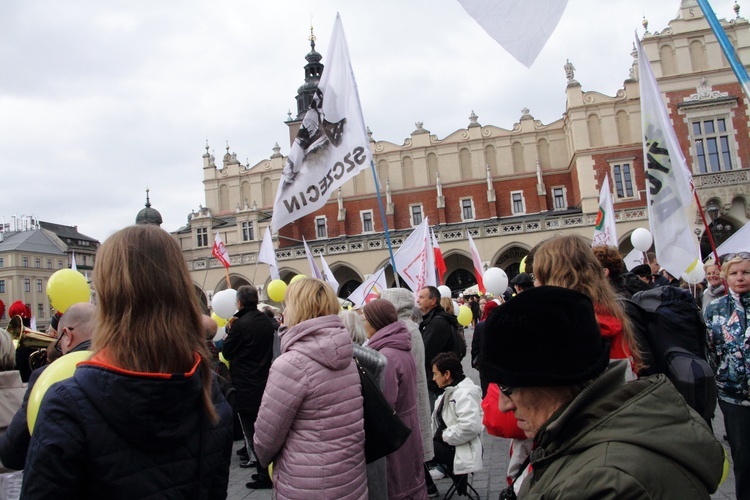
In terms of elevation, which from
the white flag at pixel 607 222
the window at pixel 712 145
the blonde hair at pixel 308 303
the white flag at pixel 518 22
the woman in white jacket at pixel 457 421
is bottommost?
the woman in white jacket at pixel 457 421

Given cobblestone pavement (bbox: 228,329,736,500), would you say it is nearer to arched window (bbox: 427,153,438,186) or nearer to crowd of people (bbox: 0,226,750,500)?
crowd of people (bbox: 0,226,750,500)

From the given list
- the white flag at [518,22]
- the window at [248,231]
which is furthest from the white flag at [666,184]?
the window at [248,231]

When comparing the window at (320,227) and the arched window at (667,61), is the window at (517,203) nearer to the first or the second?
the arched window at (667,61)

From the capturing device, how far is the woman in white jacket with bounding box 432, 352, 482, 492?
4.06 metres

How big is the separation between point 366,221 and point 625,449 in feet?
Answer: 118

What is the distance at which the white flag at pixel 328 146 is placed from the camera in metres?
5.86

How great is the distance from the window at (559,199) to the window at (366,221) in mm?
11905

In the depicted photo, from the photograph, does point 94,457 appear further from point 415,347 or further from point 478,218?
point 478,218

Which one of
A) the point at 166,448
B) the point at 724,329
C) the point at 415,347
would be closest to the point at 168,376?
the point at 166,448

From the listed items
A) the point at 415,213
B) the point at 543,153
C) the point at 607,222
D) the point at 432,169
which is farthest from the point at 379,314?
the point at 543,153

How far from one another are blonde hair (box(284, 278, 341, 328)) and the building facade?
25144 mm

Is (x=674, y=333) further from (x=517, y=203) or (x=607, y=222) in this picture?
(x=517, y=203)

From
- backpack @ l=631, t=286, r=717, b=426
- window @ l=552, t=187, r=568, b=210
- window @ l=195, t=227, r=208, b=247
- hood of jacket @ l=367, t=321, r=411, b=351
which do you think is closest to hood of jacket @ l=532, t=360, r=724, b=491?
backpack @ l=631, t=286, r=717, b=426

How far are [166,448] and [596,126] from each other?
34.9 m
